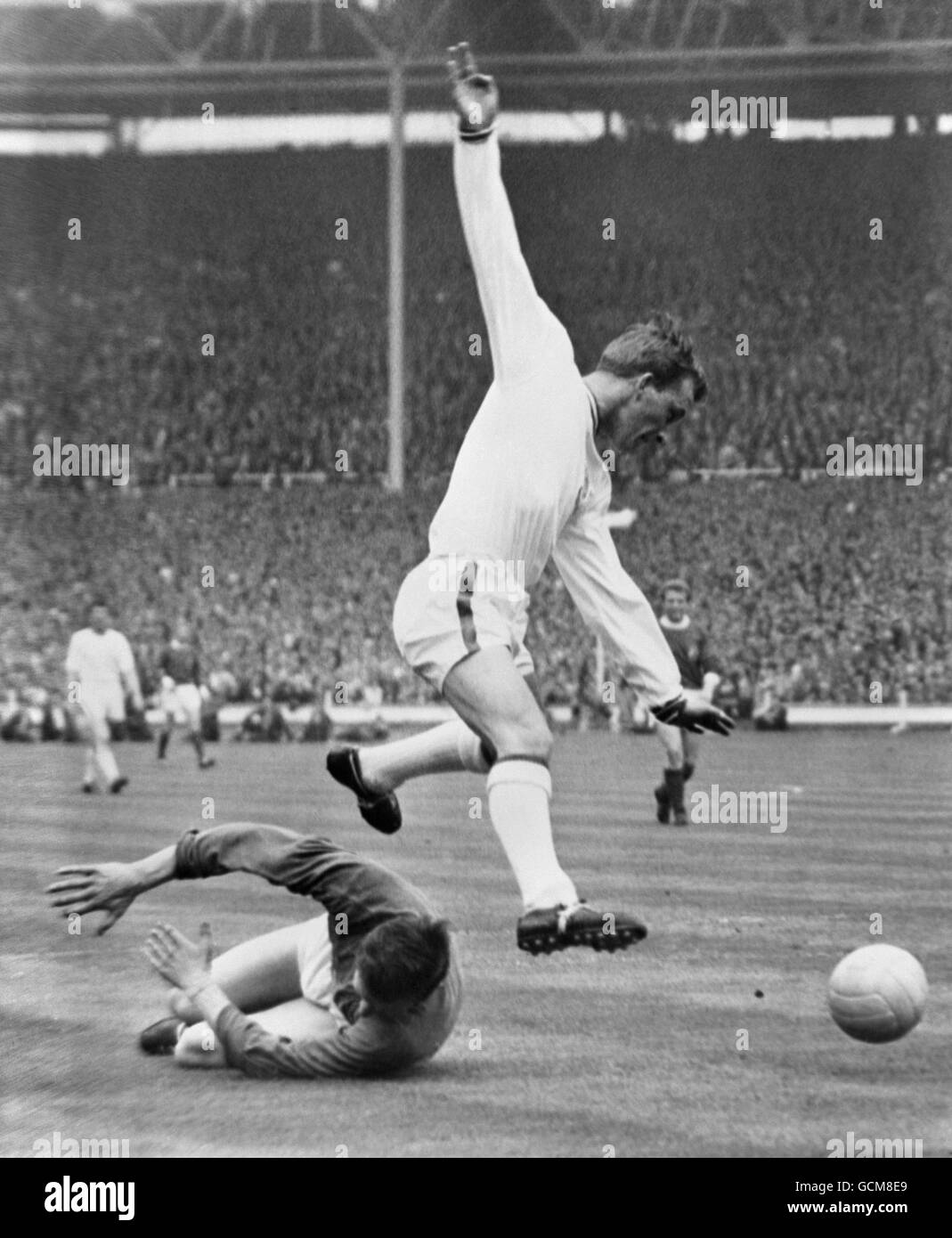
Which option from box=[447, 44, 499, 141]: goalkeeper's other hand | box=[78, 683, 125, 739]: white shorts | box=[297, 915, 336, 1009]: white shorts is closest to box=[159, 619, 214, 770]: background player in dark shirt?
box=[78, 683, 125, 739]: white shorts

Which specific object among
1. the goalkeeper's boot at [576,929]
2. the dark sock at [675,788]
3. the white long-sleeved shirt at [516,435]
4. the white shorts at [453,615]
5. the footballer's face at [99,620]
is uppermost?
the white long-sleeved shirt at [516,435]

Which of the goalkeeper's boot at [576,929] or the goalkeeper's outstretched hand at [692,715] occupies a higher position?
the goalkeeper's outstretched hand at [692,715]

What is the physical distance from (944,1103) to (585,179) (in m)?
3.12

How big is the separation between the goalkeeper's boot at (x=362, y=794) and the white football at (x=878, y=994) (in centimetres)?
124

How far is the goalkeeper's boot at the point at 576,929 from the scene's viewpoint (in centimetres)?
399

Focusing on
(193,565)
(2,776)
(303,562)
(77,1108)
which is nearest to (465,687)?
(77,1108)

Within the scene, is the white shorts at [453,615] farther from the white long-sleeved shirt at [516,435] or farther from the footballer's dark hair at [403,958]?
the footballer's dark hair at [403,958]

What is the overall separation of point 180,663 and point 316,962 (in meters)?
8.36

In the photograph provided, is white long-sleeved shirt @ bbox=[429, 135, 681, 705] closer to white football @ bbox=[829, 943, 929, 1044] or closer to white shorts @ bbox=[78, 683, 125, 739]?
white football @ bbox=[829, 943, 929, 1044]

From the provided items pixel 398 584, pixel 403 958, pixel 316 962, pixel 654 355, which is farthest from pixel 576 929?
pixel 398 584

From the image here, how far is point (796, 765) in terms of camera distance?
12.0 m

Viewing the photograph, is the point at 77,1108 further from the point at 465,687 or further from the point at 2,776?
the point at 2,776

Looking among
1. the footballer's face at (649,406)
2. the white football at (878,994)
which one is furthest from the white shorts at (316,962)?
the footballer's face at (649,406)

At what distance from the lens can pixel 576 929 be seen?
13.1ft
